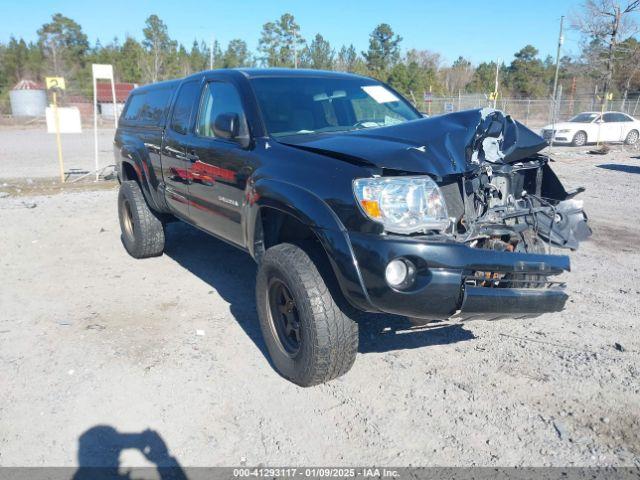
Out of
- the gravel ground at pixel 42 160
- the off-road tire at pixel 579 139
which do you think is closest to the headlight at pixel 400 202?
the gravel ground at pixel 42 160

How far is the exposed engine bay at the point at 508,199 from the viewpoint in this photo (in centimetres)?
319

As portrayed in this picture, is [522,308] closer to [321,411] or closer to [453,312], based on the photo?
[453,312]

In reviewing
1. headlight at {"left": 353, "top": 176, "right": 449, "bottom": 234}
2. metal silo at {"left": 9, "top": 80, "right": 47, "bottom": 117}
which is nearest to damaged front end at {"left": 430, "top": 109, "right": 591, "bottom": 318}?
headlight at {"left": 353, "top": 176, "right": 449, "bottom": 234}

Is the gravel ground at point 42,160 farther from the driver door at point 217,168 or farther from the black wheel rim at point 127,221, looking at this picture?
the driver door at point 217,168

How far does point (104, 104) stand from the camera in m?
49.3

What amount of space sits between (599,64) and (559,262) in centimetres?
4185

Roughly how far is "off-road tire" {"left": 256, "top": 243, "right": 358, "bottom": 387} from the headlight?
566 millimetres

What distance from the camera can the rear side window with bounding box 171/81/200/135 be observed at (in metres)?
4.85

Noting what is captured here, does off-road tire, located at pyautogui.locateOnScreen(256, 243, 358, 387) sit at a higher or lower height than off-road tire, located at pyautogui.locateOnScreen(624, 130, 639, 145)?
lower

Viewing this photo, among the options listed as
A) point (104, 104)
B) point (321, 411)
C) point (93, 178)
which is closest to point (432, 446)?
point (321, 411)

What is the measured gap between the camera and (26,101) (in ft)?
151

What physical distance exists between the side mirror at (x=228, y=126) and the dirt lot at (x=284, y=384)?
60.2 inches

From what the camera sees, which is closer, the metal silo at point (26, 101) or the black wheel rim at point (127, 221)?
the black wheel rim at point (127, 221)

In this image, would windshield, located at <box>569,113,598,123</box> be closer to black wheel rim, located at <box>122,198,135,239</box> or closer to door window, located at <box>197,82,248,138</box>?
black wheel rim, located at <box>122,198,135,239</box>
